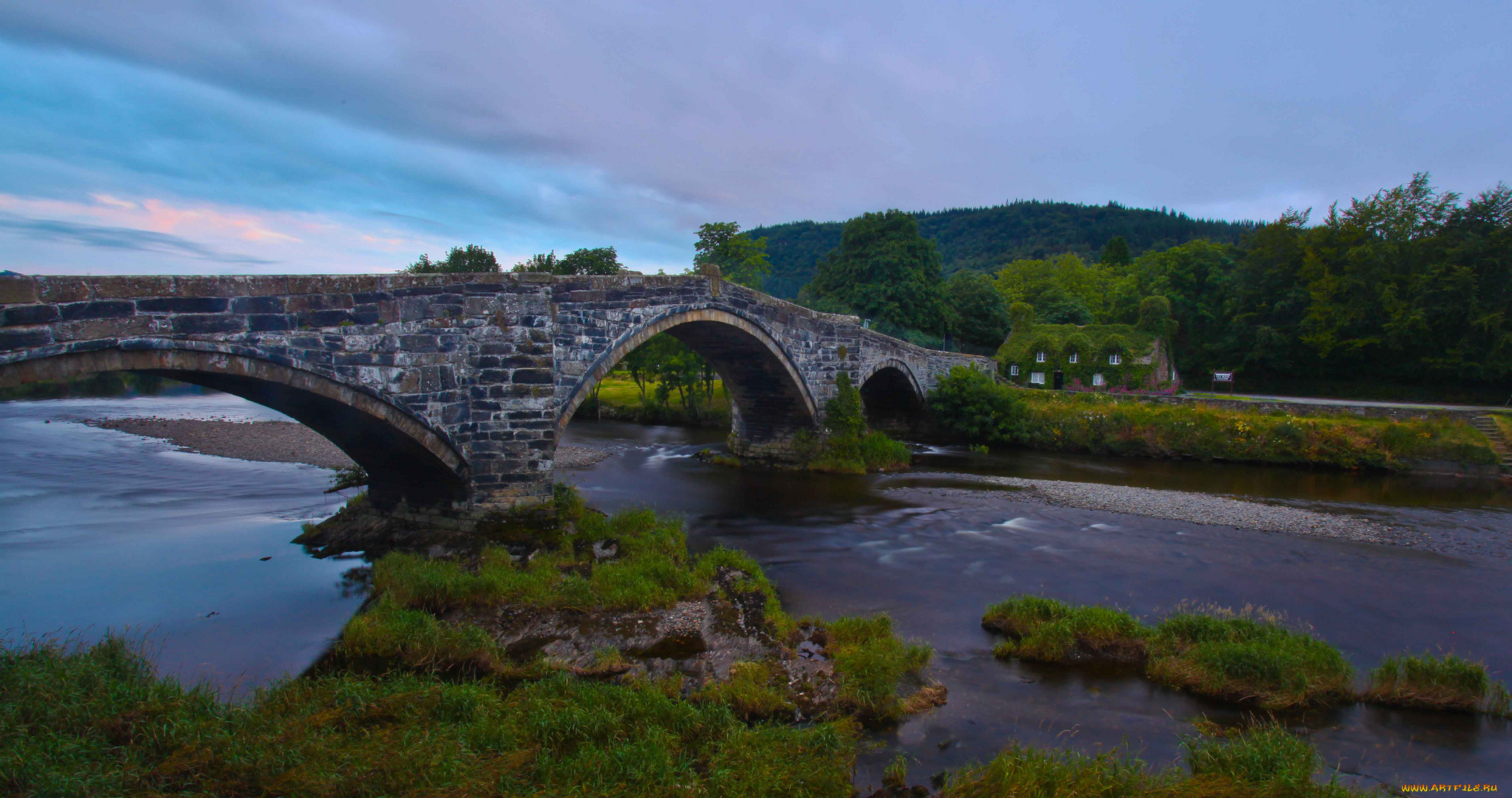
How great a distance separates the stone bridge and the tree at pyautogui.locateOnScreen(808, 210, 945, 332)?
21.9 metres

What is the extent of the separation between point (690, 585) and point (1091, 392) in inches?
886

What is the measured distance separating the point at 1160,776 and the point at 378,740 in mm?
5823

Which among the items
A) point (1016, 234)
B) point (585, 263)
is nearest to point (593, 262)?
point (585, 263)

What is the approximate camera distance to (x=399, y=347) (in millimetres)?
10133

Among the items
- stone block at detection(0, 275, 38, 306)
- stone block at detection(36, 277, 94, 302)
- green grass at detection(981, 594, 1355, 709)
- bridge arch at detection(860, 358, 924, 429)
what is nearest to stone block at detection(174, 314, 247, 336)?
stone block at detection(36, 277, 94, 302)

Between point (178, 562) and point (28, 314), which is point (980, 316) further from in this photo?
point (28, 314)

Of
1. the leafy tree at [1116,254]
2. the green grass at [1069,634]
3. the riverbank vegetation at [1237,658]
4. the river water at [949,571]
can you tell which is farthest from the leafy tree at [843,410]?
the leafy tree at [1116,254]

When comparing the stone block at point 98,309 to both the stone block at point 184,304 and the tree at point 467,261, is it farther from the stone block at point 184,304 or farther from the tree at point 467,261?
the tree at point 467,261

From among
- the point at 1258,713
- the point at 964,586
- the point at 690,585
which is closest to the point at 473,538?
the point at 690,585

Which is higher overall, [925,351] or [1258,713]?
[925,351]

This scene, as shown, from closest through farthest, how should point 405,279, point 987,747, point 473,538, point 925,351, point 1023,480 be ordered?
1. point 987,747
2. point 405,279
3. point 473,538
4. point 1023,480
5. point 925,351

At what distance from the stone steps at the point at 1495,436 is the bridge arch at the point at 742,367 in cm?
1936

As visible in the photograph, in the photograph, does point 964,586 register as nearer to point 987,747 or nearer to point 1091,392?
point 987,747

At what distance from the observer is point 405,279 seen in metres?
10.2
